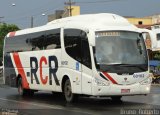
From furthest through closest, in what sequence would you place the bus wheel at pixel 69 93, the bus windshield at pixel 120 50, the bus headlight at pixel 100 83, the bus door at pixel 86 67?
the bus wheel at pixel 69 93, the bus door at pixel 86 67, the bus windshield at pixel 120 50, the bus headlight at pixel 100 83

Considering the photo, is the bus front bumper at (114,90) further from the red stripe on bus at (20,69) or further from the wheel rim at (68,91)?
the red stripe on bus at (20,69)

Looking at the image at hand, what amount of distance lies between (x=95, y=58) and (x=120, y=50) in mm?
954

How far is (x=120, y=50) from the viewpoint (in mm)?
18469

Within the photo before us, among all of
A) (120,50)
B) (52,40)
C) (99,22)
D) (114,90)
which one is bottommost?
(114,90)

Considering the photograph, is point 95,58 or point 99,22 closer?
point 95,58

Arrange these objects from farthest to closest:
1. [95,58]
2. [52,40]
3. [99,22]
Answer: [52,40] → [99,22] → [95,58]

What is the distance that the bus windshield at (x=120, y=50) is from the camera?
18266mm

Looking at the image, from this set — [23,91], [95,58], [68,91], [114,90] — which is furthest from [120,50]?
[23,91]

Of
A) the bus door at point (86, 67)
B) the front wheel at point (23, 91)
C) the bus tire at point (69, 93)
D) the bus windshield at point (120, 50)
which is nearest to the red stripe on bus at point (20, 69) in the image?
the front wheel at point (23, 91)

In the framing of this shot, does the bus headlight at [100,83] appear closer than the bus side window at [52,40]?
Yes

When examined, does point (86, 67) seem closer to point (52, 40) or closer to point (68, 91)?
point (68, 91)

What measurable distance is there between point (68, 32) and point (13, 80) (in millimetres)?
7329

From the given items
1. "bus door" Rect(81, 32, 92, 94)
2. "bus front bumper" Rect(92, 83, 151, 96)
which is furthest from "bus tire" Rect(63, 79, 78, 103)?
"bus front bumper" Rect(92, 83, 151, 96)

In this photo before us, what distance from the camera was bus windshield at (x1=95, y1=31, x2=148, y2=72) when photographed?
1827cm
